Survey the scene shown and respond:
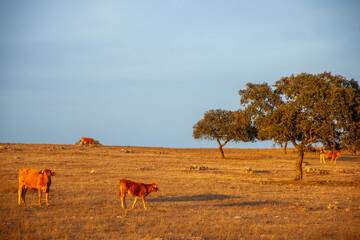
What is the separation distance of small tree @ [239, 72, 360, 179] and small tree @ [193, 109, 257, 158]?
30.1 m

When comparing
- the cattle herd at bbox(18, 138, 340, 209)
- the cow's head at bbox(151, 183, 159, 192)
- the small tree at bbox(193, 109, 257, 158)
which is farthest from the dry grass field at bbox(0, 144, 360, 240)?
the small tree at bbox(193, 109, 257, 158)

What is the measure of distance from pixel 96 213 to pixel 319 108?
66.5ft

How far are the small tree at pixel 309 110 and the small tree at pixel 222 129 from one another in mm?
30107

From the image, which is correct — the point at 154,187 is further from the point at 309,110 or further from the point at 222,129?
the point at 222,129

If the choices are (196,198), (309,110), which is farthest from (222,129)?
(196,198)

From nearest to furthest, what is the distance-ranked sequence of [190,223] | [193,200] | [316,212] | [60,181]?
[190,223]
[316,212]
[193,200]
[60,181]

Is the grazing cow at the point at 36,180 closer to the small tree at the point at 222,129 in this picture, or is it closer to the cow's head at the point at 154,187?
the cow's head at the point at 154,187

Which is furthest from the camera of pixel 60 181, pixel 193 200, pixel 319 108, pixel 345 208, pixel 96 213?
pixel 319 108

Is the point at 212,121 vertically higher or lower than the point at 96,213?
higher

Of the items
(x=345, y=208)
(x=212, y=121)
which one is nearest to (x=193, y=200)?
(x=345, y=208)

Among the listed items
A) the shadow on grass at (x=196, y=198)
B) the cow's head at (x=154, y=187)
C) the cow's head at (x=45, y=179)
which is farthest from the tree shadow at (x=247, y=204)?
the cow's head at (x=45, y=179)

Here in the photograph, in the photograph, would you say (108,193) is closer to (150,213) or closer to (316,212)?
(150,213)

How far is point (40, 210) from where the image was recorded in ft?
49.0

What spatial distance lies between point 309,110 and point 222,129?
33.5 metres
